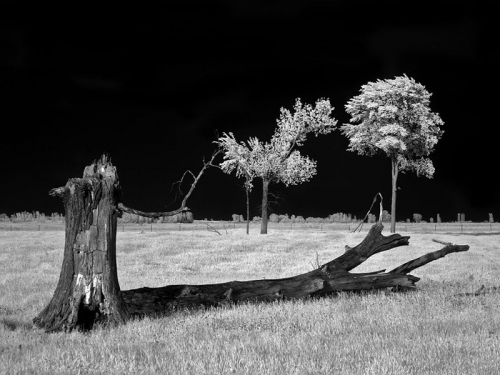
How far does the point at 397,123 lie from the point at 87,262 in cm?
4768

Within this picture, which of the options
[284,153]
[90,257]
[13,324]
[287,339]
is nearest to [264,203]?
[284,153]

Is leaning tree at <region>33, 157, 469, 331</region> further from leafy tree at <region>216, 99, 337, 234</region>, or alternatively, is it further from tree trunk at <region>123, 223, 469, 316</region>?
leafy tree at <region>216, 99, 337, 234</region>

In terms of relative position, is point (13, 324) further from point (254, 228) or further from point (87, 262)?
point (254, 228)

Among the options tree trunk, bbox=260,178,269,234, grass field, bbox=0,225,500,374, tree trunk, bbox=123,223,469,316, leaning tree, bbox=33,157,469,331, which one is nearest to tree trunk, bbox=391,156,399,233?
tree trunk, bbox=260,178,269,234

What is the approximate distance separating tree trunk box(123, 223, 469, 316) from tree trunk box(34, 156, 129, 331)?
1.13 meters

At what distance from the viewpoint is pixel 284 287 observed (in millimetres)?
15203

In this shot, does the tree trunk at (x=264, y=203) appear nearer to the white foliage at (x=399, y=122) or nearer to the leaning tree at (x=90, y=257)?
the white foliage at (x=399, y=122)

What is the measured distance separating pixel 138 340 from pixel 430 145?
5002 centimetres

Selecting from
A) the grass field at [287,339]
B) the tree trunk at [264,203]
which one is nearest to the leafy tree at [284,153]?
the tree trunk at [264,203]

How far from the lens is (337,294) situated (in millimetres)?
16375

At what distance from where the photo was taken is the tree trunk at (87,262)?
12031 mm

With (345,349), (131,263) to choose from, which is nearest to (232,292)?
(345,349)

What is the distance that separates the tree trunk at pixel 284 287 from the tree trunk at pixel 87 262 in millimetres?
1127

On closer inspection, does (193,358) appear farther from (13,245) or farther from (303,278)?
(13,245)
